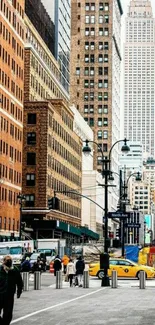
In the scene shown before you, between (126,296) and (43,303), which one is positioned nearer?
(43,303)

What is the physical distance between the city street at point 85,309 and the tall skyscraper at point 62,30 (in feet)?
353

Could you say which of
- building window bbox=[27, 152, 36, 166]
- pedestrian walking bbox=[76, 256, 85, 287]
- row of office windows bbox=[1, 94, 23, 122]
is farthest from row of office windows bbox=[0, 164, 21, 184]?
pedestrian walking bbox=[76, 256, 85, 287]

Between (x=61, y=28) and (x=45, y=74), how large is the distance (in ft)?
64.5

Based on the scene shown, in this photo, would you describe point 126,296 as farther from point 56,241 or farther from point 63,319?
point 56,241

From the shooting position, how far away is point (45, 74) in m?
130

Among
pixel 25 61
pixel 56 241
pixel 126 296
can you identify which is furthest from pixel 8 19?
pixel 126 296

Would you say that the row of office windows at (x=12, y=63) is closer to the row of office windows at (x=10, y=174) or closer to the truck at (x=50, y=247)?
the row of office windows at (x=10, y=174)

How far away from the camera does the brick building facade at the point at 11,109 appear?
315 feet

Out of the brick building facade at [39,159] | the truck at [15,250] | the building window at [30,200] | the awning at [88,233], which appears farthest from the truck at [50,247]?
the awning at [88,233]

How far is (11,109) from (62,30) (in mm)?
50476

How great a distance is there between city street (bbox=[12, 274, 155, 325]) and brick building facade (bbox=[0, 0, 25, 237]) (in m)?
60.5

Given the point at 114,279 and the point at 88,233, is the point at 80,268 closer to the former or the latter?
the point at 114,279

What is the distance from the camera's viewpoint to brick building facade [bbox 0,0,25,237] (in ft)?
315

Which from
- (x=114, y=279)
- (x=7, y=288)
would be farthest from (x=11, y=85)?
(x=7, y=288)
